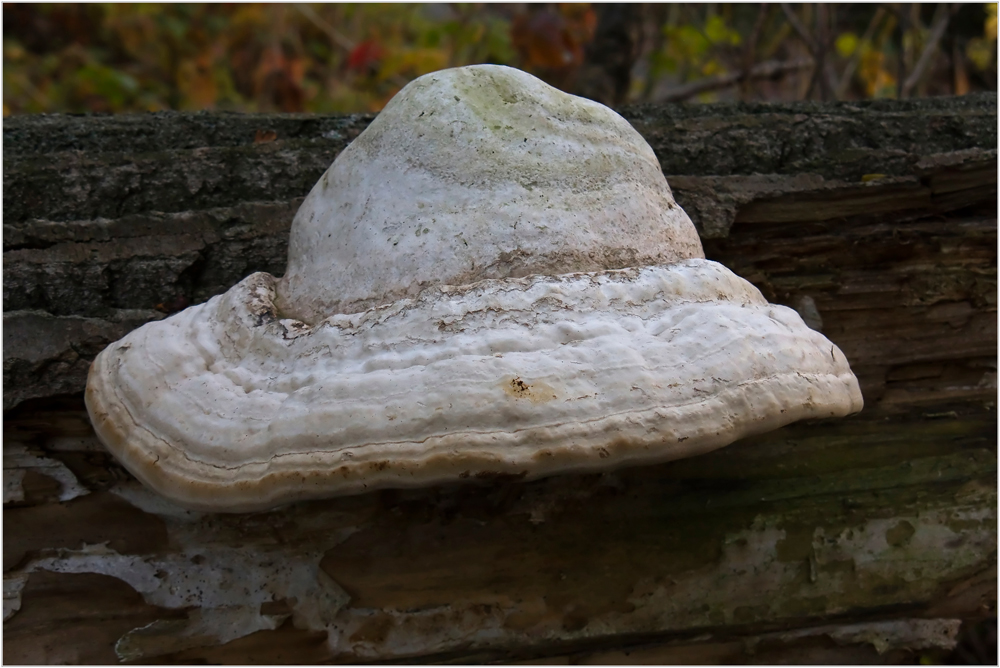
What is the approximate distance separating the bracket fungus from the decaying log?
1.58 feet

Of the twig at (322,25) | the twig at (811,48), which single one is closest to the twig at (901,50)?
the twig at (811,48)

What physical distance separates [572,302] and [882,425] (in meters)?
1.46

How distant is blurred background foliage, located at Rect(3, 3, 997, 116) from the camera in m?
5.06

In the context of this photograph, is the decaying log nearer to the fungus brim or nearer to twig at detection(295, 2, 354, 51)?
the fungus brim

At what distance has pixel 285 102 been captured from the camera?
21.2 feet

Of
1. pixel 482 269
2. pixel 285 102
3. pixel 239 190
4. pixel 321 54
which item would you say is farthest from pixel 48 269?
pixel 321 54

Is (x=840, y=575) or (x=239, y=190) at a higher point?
(x=239, y=190)

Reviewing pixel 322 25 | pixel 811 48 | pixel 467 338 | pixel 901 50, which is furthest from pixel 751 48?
→ pixel 467 338

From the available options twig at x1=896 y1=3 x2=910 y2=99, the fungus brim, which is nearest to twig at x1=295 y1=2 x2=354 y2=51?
twig at x1=896 y1=3 x2=910 y2=99

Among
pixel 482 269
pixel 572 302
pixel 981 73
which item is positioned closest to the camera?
pixel 572 302

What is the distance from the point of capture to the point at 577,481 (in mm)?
1877

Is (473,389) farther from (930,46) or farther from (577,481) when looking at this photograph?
(930,46)

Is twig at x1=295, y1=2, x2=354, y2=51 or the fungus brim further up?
twig at x1=295, y1=2, x2=354, y2=51

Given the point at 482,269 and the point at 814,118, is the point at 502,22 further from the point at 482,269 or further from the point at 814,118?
the point at 482,269
